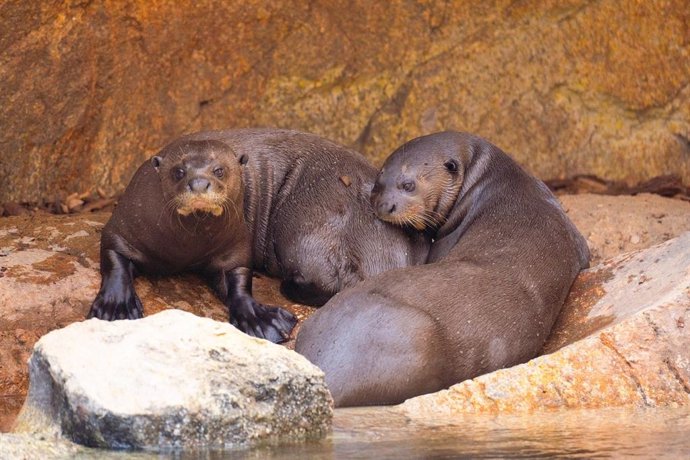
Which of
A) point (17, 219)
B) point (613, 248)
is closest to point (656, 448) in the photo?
point (613, 248)

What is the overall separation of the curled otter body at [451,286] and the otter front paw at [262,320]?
0.89m

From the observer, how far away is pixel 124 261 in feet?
27.0

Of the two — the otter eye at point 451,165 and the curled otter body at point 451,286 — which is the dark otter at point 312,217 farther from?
the otter eye at point 451,165

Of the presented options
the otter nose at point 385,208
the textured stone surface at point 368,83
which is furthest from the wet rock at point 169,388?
the textured stone surface at point 368,83

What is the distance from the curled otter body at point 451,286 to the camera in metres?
6.50

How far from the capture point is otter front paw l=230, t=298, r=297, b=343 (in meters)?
7.88

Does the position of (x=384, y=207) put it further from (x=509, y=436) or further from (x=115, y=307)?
(x=509, y=436)

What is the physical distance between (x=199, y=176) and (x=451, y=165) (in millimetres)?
1683

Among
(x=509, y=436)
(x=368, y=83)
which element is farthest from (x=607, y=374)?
(x=368, y=83)

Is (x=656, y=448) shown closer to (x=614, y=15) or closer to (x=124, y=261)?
(x=124, y=261)

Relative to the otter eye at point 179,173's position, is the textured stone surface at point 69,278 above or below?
below

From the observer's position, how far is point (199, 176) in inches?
308

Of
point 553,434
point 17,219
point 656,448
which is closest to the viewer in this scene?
point 656,448

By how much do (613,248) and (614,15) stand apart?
190cm
